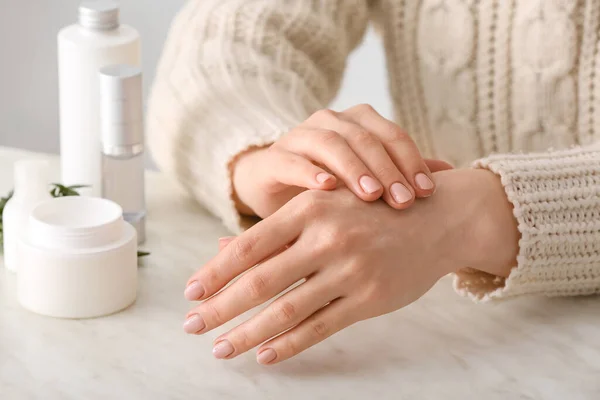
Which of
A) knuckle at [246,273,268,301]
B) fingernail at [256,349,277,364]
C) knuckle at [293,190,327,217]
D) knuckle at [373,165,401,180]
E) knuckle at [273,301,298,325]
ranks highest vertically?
knuckle at [373,165,401,180]

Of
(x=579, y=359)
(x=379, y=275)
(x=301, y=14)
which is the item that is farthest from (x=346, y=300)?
(x=301, y=14)

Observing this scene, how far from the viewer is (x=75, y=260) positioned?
76cm

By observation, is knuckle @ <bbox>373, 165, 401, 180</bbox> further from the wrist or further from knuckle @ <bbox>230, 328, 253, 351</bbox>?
knuckle @ <bbox>230, 328, 253, 351</bbox>

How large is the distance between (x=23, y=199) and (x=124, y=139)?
4.6 inches

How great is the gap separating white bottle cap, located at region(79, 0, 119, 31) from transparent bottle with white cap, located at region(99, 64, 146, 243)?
67mm

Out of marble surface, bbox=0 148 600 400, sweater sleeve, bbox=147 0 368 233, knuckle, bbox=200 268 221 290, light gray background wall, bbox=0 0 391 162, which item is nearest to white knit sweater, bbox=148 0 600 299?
sweater sleeve, bbox=147 0 368 233

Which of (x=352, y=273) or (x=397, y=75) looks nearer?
(x=352, y=273)

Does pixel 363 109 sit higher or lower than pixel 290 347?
higher

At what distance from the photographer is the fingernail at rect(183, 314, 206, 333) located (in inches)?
28.9

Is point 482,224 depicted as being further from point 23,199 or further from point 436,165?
point 23,199

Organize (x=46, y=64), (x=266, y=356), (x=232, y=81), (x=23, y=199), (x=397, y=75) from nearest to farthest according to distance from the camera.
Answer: (x=266, y=356), (x=23, y=199), (x=232, y=81), (x=397, y=75), (x=46, y=64)

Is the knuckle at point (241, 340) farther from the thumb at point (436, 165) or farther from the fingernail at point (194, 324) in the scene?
the thumb at point (436, 165)

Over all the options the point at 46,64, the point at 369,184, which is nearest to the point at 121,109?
the point at 369,184

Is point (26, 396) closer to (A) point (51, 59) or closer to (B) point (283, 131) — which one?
(B) point (283, 131)
